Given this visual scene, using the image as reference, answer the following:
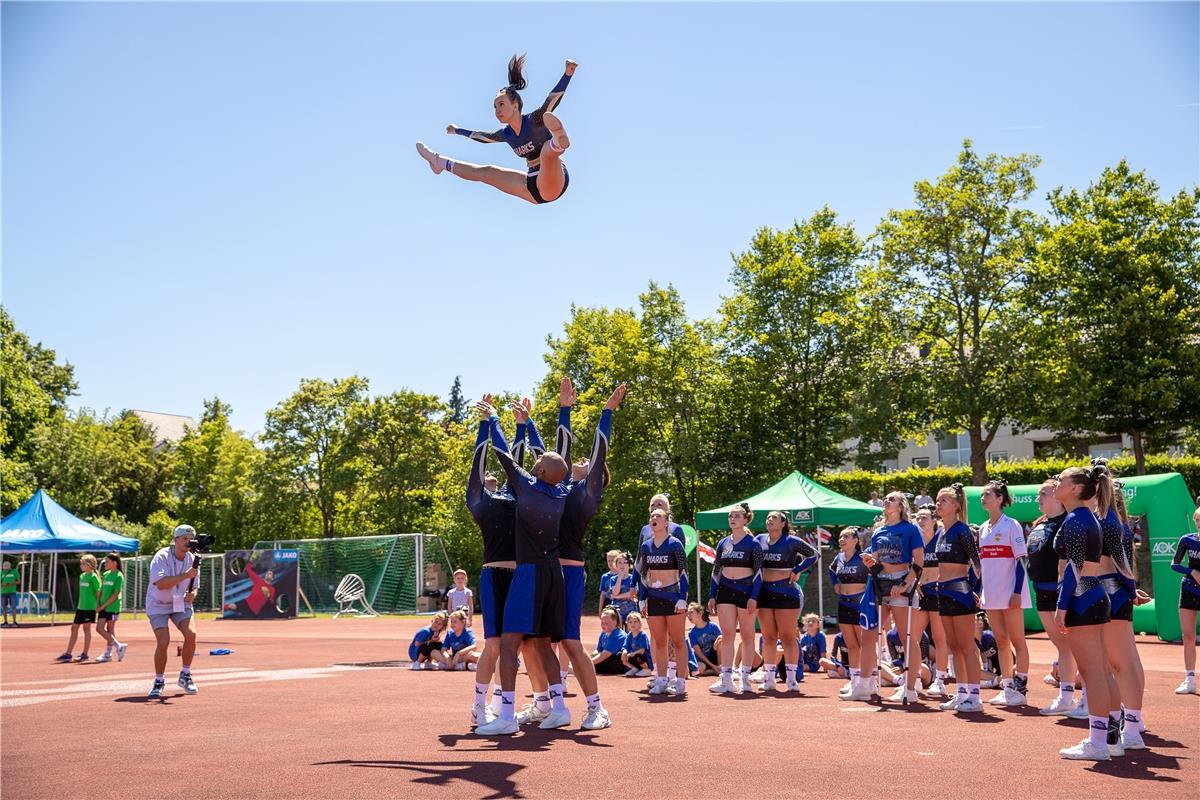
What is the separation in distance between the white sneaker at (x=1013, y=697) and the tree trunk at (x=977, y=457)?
23.6 m

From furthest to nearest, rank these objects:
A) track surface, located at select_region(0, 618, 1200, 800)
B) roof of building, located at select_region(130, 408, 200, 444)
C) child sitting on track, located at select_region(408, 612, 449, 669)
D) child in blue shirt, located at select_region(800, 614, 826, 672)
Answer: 1. roof of building, located at select_region(130, 408, 200, 444)
2. child sitting on track, located at select_region(408, 612, 449, 669)
3. child in blue shirt, located at select_region(800, 614, 826, 672)
4. track surface, located at select_region(0, 618, 1200, 800)

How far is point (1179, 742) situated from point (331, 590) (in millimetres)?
30194

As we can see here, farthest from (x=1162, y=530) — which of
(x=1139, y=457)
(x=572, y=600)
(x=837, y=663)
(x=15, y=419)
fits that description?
(x=15, y=419)

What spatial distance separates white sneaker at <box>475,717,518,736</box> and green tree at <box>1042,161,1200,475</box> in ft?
87.8

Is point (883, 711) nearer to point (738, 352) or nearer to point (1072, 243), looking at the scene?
point (1072, 243)

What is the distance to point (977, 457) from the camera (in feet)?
109

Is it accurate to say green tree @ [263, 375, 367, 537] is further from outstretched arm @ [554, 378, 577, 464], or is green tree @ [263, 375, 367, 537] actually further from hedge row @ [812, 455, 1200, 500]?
outstretched arm @ [554, 378, 577, 464]

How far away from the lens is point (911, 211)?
1389 inches

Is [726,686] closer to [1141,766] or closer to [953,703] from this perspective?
[953,703]

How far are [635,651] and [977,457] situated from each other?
22551 mm

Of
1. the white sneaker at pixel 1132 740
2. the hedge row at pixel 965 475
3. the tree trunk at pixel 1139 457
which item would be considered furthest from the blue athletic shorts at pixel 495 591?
the tree trunk at pixel 1139 457

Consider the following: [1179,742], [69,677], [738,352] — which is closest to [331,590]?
[738,352]

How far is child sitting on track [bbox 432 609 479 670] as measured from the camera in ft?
49.6

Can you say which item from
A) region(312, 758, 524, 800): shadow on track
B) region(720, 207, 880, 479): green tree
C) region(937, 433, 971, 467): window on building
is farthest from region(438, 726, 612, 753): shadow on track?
region(937, 433, 971, 467): window on building
